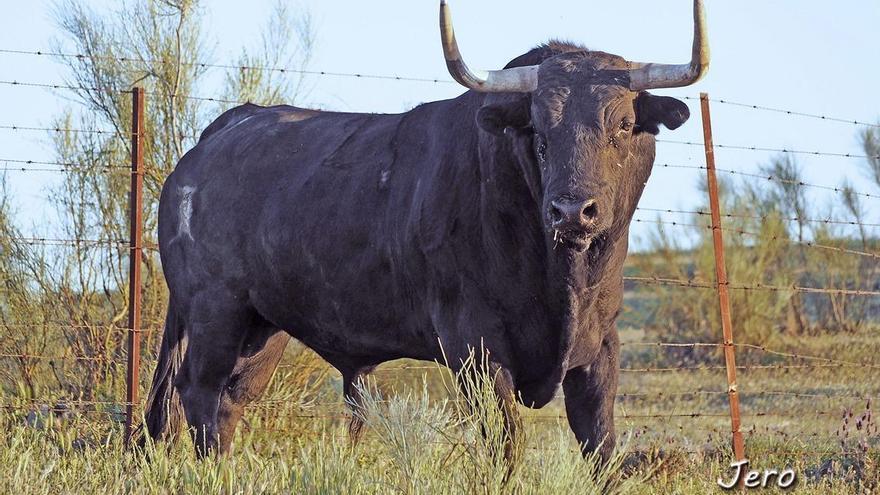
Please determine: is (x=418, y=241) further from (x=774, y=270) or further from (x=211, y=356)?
(x=774, y=270)

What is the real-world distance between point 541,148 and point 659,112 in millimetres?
555

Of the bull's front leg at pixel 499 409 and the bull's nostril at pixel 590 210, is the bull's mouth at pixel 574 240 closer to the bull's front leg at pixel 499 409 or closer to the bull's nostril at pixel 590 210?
the bull's nostril at pixel 590 210

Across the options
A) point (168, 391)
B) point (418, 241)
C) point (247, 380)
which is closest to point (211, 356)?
point (247, 380)

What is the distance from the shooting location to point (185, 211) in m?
7.51

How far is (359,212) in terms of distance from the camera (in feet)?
21.2

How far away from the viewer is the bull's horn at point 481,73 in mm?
5320

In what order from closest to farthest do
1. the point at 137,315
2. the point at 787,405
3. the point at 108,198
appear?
1. the point at 137,315
2. the point at 108,198
3. the point at 787,405

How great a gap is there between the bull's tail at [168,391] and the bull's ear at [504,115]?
2862 millimetres

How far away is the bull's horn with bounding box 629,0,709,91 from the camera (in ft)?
17.1

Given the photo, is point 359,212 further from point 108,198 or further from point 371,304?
point 108,198

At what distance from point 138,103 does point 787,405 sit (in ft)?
30.8

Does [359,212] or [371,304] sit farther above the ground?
[359,212]

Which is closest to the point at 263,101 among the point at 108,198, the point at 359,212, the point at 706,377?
the point at 108,198

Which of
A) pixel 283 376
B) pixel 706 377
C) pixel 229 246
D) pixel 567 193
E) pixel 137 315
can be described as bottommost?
pixel 706 377
